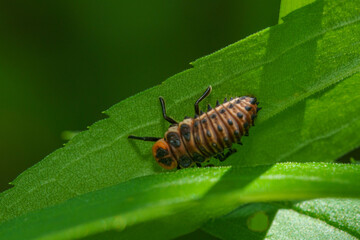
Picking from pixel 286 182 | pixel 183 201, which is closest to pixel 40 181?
pixel 183 201

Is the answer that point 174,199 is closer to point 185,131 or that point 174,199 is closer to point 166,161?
point 166,161

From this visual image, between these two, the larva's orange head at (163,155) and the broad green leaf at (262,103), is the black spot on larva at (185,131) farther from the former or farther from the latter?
the broad green leaf at (262,103)

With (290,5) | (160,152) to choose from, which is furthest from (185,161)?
(290,5)

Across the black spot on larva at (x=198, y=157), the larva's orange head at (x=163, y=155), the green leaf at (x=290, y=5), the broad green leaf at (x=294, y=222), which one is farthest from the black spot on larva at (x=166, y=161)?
the green leaf at (x=290, y=5)

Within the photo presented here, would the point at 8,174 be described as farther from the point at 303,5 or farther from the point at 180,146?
the point at 303,5

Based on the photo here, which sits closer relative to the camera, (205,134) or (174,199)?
(174,199)
